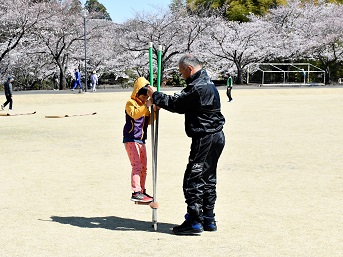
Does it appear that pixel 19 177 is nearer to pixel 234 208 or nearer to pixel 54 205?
pixel 54 205

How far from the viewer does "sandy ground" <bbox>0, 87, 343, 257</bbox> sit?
4.98 m

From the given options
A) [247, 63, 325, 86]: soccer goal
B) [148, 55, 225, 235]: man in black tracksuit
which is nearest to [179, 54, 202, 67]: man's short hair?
[148, 55, 225, 235]: man in black tracksuit

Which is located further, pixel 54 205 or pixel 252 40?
pixel 252 40

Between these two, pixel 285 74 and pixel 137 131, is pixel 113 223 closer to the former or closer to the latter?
pixel 137 131

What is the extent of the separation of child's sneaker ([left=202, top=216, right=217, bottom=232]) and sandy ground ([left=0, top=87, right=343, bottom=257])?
0.07m

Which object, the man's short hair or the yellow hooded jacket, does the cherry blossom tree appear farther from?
the man's short hair

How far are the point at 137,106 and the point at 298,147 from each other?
21.6 ft

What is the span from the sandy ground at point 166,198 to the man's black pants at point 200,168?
1.14 ft

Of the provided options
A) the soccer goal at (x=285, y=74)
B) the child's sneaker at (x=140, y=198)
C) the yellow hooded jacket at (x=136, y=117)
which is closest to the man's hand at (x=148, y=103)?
the yellow hooded jacket at (x=136, y=117)

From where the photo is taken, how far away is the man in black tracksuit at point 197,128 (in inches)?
199

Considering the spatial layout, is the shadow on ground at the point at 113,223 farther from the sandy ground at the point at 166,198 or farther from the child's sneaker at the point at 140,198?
the child's sneaker at the point at 140,198

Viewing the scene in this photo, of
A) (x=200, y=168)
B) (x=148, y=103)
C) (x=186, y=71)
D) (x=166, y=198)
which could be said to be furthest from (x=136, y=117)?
(x=166, y=198)

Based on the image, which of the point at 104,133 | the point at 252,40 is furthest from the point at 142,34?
the point at 104,133

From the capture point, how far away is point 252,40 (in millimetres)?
51125
